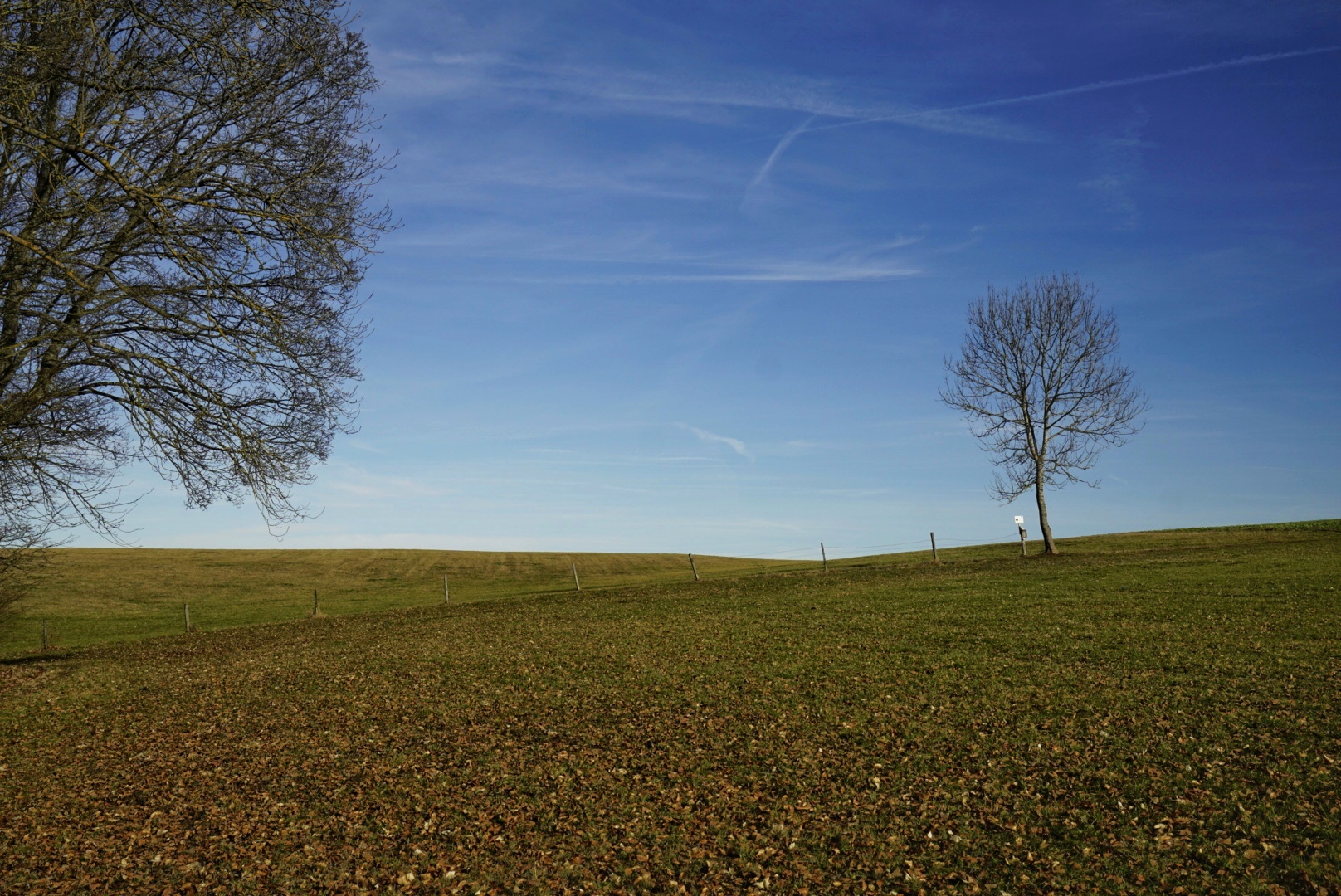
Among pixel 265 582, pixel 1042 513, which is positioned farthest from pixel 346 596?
pixel 1042 513

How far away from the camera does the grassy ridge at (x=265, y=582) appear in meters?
40.8

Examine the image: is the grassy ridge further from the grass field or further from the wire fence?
the grass field

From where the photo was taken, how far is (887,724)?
13.0 meters

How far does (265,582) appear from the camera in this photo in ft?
185

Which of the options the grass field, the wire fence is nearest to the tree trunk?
the wire fence

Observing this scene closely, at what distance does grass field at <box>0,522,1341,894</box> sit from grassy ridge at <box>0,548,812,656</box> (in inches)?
730

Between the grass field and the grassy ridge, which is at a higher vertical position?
the grassy ridge

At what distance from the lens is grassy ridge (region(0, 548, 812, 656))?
40.8m

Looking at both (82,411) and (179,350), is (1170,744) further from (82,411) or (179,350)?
(82,411)

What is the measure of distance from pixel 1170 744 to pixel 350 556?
6708 cm

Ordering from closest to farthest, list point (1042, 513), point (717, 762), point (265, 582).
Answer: point (717, 762)
point (1042, 513)
point (265, 582)

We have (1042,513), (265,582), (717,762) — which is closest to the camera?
(717,762)

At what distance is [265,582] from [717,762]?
53.0m

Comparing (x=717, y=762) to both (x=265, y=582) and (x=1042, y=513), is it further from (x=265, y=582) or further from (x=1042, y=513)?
(x=265, y=582)
